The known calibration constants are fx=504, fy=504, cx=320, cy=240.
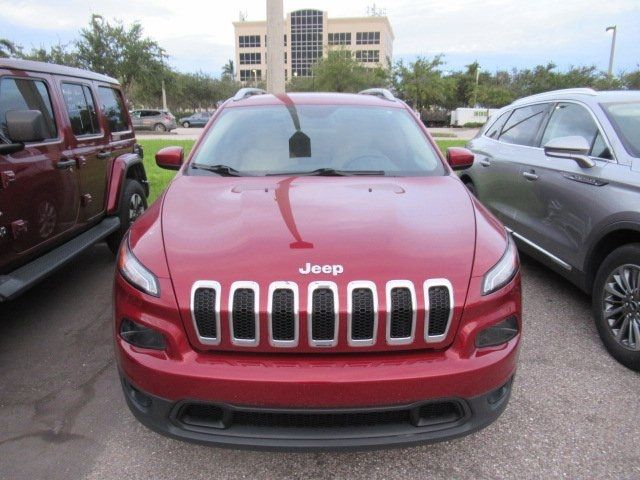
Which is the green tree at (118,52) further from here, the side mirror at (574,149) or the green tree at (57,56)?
the side mirror at (574,149)

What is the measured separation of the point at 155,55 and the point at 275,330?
39083mm

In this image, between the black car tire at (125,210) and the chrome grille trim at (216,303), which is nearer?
the chrome grille trim at (216,303)

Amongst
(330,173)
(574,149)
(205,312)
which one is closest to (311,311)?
(205,312)

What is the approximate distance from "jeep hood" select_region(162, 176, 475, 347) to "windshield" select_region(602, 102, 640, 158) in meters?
1.55

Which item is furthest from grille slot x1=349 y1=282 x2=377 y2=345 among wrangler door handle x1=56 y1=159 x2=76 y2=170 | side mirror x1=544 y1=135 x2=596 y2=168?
wrangler door handle x1=56 y1=159 x2=76 y2=170

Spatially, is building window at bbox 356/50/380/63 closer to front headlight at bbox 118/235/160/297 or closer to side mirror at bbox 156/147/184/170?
side mirror at bbox 156/147/184/170

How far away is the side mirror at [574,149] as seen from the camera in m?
3.68

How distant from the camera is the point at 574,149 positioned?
369 centimetres

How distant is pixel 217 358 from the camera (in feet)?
6.69

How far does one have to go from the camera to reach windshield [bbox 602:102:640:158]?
3621 mm

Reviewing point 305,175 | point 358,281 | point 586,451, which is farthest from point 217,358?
point 586,451

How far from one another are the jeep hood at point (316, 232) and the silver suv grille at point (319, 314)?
33 mm

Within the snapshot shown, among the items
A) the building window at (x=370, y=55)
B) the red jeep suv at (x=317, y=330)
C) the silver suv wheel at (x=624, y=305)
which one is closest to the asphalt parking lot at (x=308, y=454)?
the silver suv wheel at (x=624, y=305)

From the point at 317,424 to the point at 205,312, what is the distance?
640 millimetres
